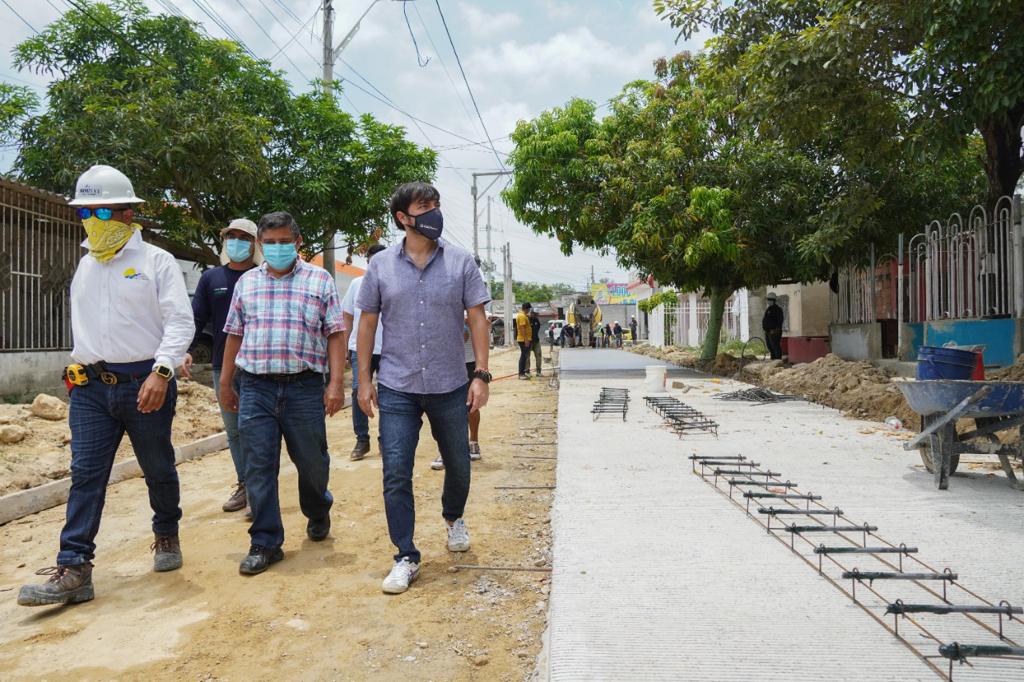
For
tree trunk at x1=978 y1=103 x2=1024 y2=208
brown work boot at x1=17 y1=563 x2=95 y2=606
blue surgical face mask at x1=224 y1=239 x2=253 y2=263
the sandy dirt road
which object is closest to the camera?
the sandy dirt road

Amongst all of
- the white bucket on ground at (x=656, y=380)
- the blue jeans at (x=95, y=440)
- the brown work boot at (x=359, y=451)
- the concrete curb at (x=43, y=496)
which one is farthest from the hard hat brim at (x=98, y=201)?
the white bucket on ground at (x=656, y=380)

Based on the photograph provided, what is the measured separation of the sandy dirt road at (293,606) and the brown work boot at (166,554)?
6cm

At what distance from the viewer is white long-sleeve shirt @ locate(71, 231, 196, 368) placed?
367 centimetres

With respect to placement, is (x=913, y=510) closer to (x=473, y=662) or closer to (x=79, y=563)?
(x=473, y=662)

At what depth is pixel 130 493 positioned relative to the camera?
6.07 meters

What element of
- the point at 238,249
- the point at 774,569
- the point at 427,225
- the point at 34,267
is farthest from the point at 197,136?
the point at 774,569

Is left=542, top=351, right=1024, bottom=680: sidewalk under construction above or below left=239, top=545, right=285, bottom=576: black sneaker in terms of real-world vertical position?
above

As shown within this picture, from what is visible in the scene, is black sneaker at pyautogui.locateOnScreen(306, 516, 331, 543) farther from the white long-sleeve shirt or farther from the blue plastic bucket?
the blue plastic bucket

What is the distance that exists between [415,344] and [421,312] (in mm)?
151

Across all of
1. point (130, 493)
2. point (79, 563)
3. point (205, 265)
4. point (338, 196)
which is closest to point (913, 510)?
point (79, 563)

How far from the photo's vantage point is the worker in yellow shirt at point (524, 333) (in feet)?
50.5

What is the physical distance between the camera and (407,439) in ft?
12.3

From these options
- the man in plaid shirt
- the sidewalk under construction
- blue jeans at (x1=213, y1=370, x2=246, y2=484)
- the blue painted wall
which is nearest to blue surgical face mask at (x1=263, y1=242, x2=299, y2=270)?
the man in plaid shirt

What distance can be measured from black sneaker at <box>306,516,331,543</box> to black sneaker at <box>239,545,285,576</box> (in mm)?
423
